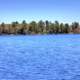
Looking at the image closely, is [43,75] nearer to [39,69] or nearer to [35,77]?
[35,77]

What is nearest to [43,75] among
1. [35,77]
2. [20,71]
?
[35,77]

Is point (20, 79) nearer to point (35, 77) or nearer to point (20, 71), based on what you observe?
point (35, 77)

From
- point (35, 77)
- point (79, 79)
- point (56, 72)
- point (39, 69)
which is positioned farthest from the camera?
point (39, 69)

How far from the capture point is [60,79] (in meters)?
23.5

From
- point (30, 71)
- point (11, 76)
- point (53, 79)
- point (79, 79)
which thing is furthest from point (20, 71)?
point (79, 79)

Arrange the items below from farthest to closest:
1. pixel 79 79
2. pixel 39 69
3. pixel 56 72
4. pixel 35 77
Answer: pixel 39 69
pixel 56 72
pixel 35 77
pixel 79 79

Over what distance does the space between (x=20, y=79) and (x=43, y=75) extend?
99.3 inches

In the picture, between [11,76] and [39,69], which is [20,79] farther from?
[39,69]

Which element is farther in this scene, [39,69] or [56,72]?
[39,69]

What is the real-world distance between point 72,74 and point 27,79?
13.1 ft

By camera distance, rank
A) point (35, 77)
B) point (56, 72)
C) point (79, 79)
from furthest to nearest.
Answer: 1. point (56, 72)
2. point (35, 77)
3. point (79, 79)

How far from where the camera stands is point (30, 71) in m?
27.5

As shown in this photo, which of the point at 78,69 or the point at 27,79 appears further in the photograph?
the point at 78,69

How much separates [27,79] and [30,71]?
4.01 metres
